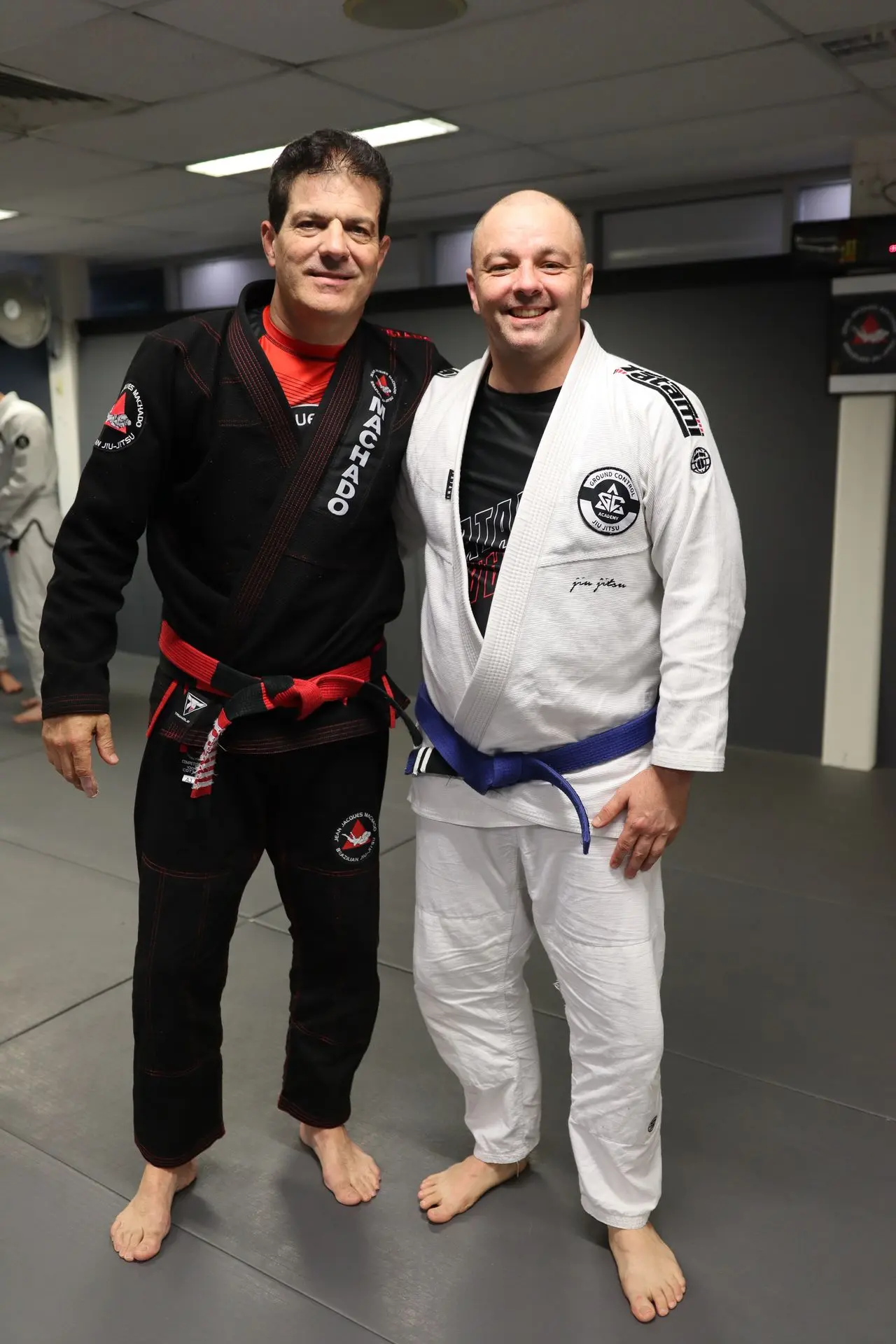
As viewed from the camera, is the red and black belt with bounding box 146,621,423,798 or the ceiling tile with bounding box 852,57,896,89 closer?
the red and black belt with bounding box 146,621,423,798

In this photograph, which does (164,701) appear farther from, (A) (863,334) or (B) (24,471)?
(B) (24,471)

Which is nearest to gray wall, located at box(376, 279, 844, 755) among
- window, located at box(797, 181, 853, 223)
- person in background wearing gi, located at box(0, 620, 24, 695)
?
window, located at box(797, 181, 853, 223)

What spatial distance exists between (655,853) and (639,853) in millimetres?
30

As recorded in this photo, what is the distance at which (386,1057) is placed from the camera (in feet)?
7.86

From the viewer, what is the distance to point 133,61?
304 centimetres

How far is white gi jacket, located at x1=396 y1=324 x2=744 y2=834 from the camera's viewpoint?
155 centimetres

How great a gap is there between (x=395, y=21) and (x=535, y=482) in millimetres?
1732

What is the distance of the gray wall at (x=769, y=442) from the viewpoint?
14.2 feet

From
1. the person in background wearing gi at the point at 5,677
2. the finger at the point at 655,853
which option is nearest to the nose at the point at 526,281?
the finger at the point at 655,853

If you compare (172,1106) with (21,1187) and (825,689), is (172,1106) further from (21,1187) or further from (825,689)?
(825,689)

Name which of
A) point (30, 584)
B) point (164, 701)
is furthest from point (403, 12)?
point (30, 584)

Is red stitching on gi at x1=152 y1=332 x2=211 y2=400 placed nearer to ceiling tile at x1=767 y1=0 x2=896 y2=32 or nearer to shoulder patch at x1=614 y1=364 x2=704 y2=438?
shoulder patch at x1=614 y1=364 x2=704 y2=438

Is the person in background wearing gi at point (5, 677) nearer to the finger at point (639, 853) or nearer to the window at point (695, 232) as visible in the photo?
the window at point (695, 232)

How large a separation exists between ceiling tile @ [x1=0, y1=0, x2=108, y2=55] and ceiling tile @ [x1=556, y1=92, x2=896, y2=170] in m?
1.76
